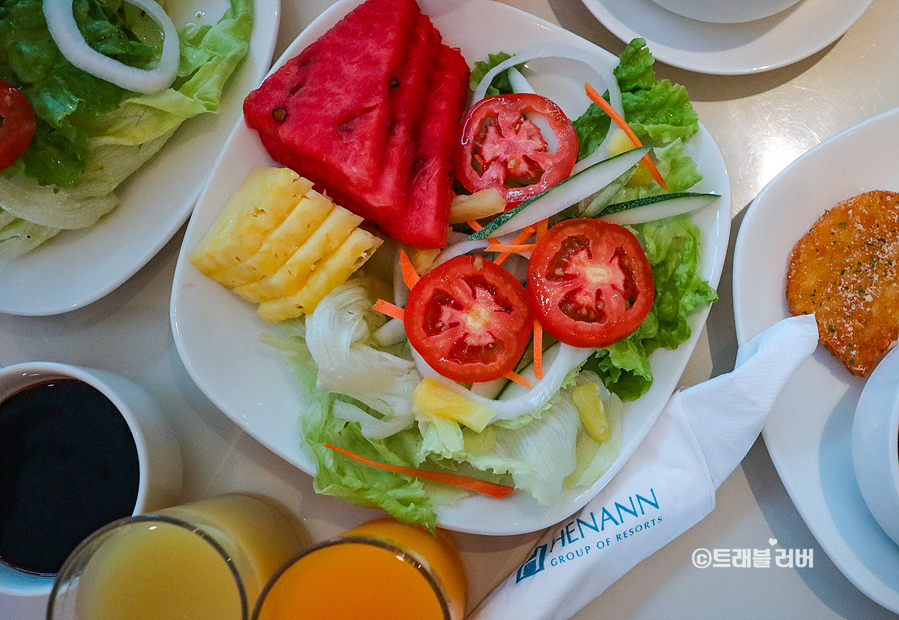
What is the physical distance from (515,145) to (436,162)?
22 cm

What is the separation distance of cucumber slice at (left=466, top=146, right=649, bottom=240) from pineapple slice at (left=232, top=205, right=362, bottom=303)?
0.33 m

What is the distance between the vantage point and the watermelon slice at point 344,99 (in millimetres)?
1427

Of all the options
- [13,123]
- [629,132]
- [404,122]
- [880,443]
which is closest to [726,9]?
[629,132]

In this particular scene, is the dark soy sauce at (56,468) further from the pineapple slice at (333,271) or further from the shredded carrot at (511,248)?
the shredded carrot at (511,248)

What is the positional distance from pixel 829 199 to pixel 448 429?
116 centimetres

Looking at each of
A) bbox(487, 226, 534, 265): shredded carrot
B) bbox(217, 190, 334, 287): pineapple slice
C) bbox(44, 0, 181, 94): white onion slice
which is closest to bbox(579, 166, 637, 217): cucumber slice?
bbox(487, 226, 534, 265): shredded carrot

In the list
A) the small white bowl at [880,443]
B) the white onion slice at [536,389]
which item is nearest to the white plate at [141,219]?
the white onion slice at [536,389]

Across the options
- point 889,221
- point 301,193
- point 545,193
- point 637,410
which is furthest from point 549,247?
point 889,221

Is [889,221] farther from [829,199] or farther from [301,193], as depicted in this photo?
[301,193]

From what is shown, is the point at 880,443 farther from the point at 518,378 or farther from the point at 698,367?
the point at 518,378

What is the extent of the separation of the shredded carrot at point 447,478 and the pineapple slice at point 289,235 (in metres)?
0.48

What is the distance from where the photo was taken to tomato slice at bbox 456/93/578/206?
5.01 feet

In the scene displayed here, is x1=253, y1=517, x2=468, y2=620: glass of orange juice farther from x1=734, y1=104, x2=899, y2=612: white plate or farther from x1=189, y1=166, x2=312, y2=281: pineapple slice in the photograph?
x1=734, y1=104, x2=899, y2=612: white plate

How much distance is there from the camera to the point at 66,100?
1486 millimetres
